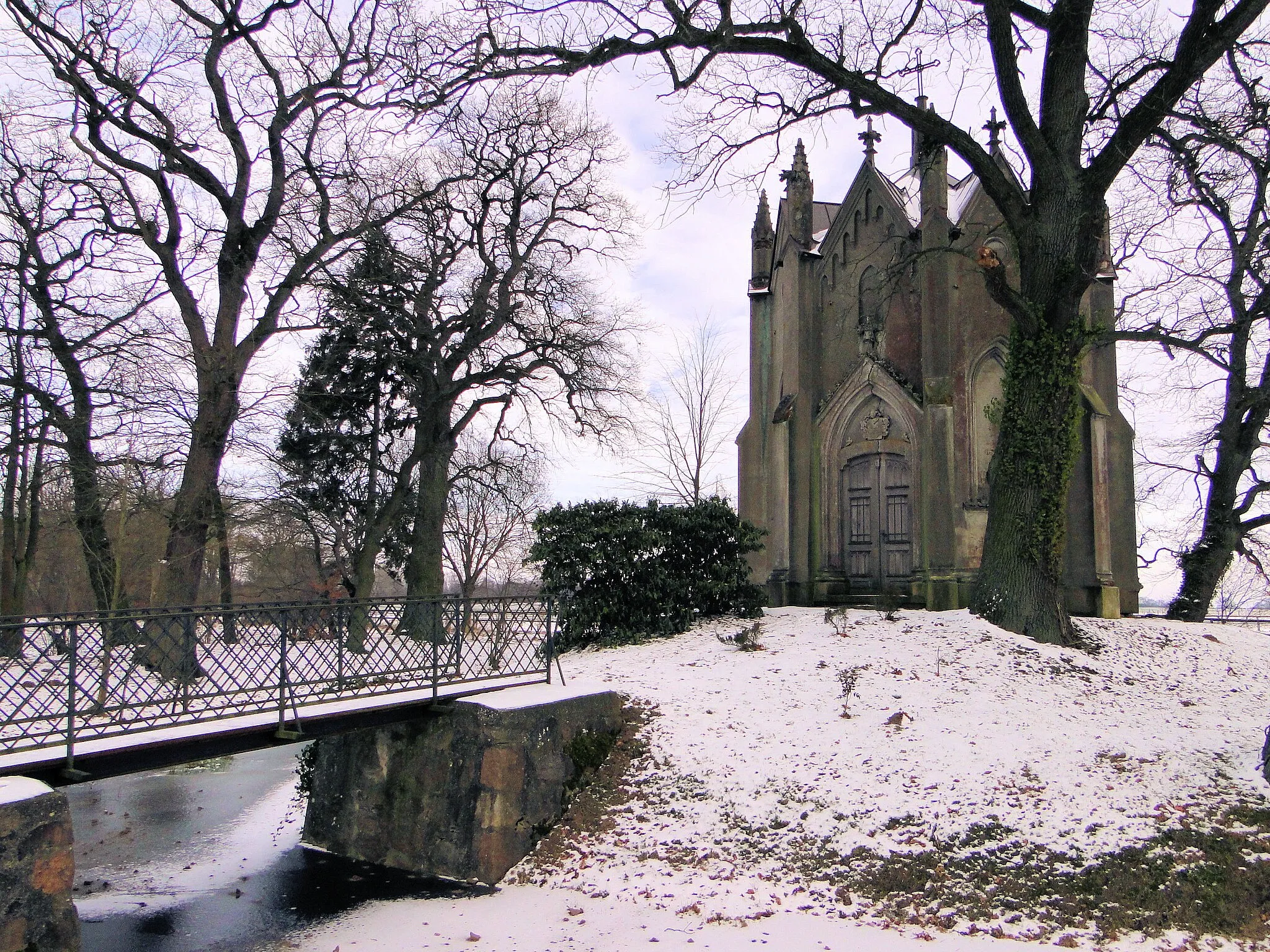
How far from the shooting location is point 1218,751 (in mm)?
8695

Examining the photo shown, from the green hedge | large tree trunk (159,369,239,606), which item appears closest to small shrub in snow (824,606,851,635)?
the green hedge

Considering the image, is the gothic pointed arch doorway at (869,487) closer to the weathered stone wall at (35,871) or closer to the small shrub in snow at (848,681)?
the small shrub in snow at (848,681)

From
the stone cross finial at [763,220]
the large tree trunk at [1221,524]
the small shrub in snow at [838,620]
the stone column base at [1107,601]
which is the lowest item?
the small shrub in snow at [838,620]

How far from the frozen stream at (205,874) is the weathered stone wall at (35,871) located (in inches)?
71.3

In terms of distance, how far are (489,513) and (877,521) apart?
972 inches

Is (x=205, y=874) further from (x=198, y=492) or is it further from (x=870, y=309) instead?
(x=870, y=309)

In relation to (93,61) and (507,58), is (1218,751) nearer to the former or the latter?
(507,58)

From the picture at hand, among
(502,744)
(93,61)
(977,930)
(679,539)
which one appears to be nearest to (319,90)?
(93,61)

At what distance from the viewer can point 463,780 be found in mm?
9266

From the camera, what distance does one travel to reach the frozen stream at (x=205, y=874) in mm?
7871

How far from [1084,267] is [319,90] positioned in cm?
1361

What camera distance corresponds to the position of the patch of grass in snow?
6.36 m

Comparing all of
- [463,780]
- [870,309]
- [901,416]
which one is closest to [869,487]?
[901,416]

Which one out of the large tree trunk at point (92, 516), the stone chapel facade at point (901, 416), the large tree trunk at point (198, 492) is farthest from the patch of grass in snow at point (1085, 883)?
the large tree trunk at point (92, 516)
